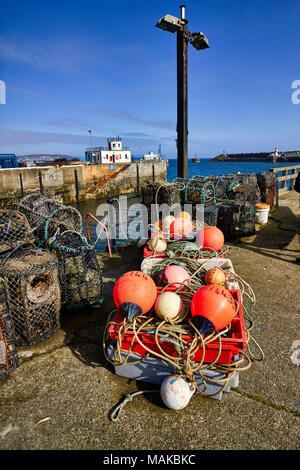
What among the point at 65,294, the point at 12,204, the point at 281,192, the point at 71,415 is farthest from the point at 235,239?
the point at 12,204

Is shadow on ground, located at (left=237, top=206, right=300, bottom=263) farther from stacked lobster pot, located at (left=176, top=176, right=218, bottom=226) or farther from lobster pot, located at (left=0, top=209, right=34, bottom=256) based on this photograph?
lobster pot, located at (left=0, top=209, right=34, bottom=256)

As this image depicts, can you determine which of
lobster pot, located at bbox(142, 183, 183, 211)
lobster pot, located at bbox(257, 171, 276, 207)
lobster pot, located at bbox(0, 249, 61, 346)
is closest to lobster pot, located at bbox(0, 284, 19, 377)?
lobster pot, located at bbox(0, 249, 61, 346)

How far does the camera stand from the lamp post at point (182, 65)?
22.3 ft

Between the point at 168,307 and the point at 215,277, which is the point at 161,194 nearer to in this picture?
the point at 215,277

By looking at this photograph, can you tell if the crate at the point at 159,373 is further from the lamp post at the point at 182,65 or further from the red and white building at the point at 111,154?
the red and white building at the point at 111,154

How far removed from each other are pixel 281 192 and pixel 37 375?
13158 millimetres

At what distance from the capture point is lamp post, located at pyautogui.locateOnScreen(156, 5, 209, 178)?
22.3 feet

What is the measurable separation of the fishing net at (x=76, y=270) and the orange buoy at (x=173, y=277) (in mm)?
985

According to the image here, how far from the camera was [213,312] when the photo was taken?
2.57 meters

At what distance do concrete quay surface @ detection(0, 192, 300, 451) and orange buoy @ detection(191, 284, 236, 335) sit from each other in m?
0.62

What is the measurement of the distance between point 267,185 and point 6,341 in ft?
30.8

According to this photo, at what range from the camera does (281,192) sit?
13164 mm

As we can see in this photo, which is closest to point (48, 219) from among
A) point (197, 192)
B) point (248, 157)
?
point (197, 192)
